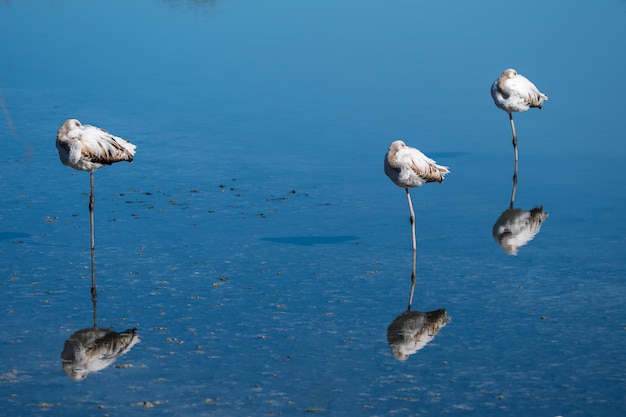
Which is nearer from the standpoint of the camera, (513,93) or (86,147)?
(86,147)

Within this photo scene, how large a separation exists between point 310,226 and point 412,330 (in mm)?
3265

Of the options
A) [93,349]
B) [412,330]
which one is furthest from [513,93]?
[93,349]

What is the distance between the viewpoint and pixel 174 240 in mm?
12578

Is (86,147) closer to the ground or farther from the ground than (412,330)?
farther from the ground

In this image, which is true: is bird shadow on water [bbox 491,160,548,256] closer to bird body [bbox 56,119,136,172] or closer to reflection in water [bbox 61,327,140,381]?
bird body [bbox 56,119,136,172]

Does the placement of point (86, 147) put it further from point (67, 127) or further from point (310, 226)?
point (310, 226)

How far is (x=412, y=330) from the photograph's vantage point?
10109mm

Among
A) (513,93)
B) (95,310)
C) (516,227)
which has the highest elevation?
(513,93)

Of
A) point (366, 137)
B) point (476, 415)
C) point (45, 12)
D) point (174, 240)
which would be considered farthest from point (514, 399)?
point (45, 12)

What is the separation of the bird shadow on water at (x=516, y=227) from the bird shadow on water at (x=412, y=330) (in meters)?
2.12

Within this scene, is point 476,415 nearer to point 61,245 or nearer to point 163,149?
point 61,245

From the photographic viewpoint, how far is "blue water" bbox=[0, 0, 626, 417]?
9062mm

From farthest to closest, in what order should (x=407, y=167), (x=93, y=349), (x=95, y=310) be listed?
(x=407, y=167), (x=95, y=310), (x=93, y=349)

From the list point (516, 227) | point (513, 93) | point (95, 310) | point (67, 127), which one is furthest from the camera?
point (513, 93)
